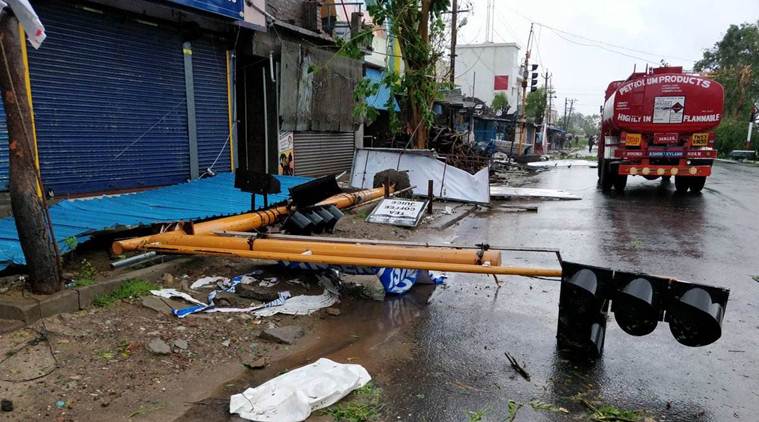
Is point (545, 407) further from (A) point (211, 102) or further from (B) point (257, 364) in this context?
(A) point (211, 102)

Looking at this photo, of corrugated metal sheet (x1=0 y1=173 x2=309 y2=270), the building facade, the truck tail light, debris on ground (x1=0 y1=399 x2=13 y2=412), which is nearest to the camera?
debris on ground (x1=0 y1=399 x2=13 y2=412)

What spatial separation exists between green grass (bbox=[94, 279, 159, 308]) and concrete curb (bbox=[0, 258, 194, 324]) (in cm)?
3

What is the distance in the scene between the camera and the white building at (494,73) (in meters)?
67.1

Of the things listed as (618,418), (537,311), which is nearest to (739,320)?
(537,311)

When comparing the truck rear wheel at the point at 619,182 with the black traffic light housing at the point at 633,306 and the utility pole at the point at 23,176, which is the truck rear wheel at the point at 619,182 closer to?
the black traffic light housing at the point at 633,306

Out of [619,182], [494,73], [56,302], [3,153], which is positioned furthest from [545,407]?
[494,73]

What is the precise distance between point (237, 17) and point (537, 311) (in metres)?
7.82

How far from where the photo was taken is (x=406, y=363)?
12.8ft

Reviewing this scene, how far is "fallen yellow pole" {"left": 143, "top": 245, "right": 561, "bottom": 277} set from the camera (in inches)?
153

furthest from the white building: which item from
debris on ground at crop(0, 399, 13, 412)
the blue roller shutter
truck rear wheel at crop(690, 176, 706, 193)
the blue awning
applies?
debris on ground at crop(0, 399, 13, 412)

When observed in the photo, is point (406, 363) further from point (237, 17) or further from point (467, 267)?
point (237, 17)

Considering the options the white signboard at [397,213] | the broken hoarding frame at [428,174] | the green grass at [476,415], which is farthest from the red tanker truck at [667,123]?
the green grass at [476,415]

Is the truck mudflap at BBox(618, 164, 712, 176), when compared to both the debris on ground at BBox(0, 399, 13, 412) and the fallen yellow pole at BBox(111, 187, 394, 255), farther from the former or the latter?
the debris on ground at BBox(0, 399, 13, 412)

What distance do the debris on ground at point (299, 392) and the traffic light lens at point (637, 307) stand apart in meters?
1.89
